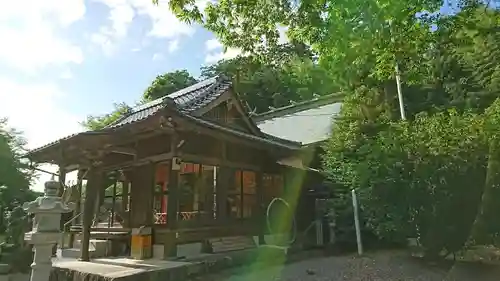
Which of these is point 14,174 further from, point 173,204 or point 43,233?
point 43,233

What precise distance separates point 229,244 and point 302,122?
7.91 meters

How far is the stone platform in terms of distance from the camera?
6.54 m

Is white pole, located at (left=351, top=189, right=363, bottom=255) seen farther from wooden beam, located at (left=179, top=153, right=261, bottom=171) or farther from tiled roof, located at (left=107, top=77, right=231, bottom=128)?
tiled roof, located at (left=107, top=77, right=231, bottom=128)

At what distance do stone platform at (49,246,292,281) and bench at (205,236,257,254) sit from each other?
321 millimetres

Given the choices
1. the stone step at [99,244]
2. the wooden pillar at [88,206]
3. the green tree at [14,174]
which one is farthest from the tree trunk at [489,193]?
the green tree at [14,174]

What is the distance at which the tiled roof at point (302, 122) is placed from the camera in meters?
13.8

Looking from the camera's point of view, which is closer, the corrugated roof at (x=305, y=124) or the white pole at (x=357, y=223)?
the white pole at (x=357, y=223)

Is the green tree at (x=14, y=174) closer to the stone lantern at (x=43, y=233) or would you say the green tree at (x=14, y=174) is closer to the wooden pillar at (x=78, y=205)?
the wooden pillar at (x=78, y=205)

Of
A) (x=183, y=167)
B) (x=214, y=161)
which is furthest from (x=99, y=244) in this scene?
(x=214, y=161)

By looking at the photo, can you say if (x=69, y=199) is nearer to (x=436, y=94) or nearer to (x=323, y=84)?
(x=436, y=94)

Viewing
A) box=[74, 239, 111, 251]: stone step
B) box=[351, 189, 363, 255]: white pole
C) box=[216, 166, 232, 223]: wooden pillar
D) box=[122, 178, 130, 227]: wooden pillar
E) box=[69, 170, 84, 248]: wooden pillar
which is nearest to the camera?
box=[74, 239, 111, 251]: stone step

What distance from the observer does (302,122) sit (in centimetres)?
1619

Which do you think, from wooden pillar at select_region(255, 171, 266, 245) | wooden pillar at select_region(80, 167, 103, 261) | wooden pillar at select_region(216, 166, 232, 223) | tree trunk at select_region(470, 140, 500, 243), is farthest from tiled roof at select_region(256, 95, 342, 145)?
wooden pillar at select_region(80, 167, 103, 261)

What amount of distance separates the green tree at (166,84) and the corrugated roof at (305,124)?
14.5m
